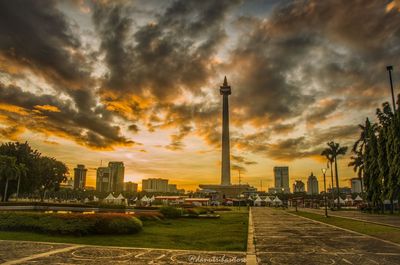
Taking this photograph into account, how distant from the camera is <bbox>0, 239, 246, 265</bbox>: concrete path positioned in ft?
36.1

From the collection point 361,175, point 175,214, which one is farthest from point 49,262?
point 361,175

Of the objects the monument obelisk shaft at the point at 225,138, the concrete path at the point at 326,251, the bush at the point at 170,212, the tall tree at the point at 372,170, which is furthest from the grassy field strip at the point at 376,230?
the monument obelisk shaft at the point at 225,138

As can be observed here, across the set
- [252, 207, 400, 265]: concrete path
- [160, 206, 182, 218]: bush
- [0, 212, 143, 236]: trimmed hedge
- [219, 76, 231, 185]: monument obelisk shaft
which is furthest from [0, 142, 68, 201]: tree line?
[219, 76, 231, 185]: monument obelisk shaft

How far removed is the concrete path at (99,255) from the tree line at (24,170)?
5162cm

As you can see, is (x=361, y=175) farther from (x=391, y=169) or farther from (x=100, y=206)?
(x=100, y=206)

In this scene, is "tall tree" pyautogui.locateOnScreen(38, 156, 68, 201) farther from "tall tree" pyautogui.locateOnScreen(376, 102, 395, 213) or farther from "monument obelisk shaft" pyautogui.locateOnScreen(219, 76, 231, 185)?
"tall tree" pyautogui.locateOnScreen(376, 102, 395, 213)

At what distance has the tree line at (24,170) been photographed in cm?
5862

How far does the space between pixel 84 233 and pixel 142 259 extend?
7.83 metres

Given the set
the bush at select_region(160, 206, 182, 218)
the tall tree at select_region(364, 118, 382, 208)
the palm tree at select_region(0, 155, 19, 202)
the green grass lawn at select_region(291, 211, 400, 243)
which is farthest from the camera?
the palm tree at select_region(0, 155, 19, 202)

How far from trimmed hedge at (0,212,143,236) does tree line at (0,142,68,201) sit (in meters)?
44.7

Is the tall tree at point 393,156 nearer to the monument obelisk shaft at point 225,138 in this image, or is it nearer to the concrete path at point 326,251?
the concrete path at point 326,251

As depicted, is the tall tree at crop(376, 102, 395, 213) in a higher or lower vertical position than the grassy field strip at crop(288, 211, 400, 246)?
higher

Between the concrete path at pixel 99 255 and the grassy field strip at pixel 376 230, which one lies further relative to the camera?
the grassy field strip at pixel 376 230

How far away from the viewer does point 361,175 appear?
58.3 meters
